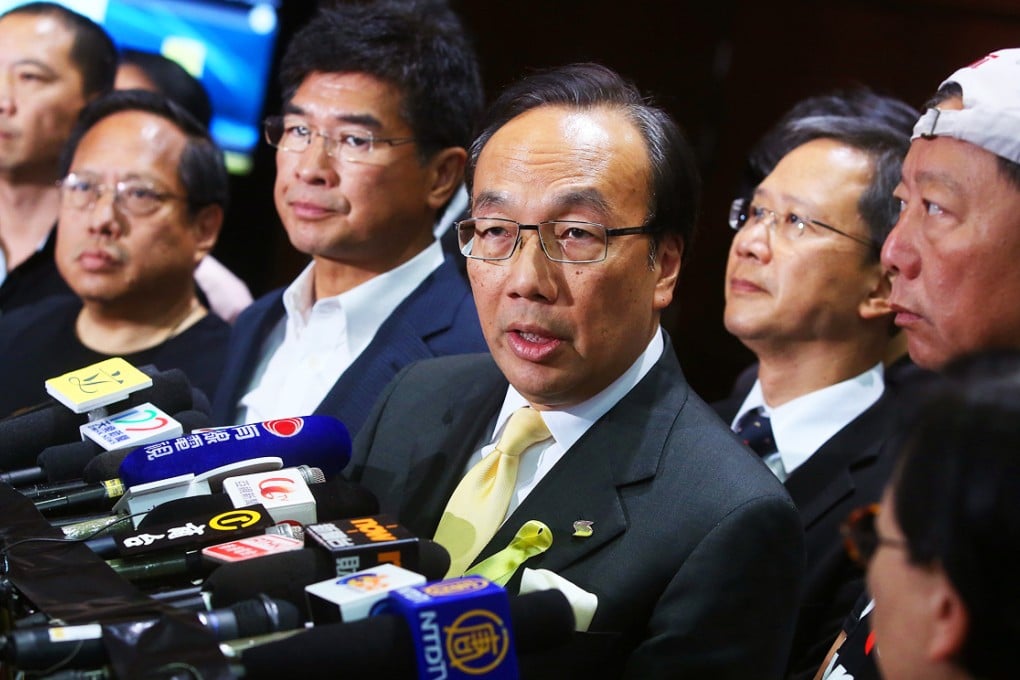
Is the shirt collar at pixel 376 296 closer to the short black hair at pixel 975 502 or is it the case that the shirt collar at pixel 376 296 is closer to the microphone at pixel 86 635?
the microphone at pixel 86 635

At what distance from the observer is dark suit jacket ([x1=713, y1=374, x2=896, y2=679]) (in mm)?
2129

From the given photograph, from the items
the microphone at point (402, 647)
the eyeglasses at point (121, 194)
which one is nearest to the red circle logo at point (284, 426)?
the microphone at point (402, 647)

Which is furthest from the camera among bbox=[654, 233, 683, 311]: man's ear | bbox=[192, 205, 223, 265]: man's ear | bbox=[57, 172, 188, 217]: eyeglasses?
bbox=[192, 205, 223, 265]: man's ear

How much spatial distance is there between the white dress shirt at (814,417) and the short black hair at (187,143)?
150cm

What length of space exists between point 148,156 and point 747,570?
1.98m

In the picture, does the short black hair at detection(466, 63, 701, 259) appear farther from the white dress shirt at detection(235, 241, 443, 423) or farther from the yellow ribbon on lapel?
the white dress shirt at detection(235, 241, 443, 423)

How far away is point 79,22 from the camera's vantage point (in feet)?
11.5

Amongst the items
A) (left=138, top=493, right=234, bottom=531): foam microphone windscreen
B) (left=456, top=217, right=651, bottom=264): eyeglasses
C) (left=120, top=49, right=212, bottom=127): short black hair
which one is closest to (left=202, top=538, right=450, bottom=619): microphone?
(left=138, top=493, right=234, bottom=531): foam microphone windscreen

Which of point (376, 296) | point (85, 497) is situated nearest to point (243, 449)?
point (85, 497)

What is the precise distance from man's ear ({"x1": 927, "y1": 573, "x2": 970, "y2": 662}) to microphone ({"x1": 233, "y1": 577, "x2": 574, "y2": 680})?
0.37 metres

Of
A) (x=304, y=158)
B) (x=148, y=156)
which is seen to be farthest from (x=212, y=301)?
(x=304, y=158)

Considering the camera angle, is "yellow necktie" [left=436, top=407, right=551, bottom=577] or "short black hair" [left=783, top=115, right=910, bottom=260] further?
"short black hair" [left=783, top=115, right=910, bottom=260]

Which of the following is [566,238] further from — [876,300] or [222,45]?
[222,45]

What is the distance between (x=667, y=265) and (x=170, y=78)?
2.60 metres
